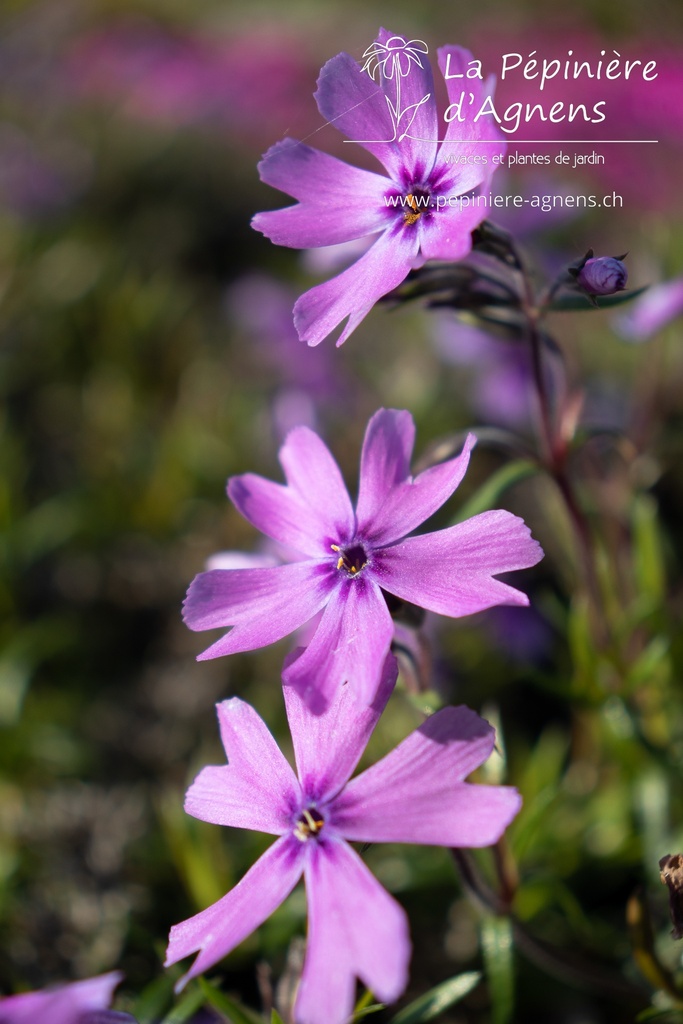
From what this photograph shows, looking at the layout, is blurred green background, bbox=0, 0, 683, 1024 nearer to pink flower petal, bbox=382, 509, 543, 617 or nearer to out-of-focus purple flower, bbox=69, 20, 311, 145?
pink flower petal, bbox=382, 509, 543, 617

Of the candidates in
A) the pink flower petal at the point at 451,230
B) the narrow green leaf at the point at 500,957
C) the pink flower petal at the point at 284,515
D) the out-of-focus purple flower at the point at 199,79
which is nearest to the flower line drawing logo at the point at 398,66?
the pink flower petal at the point at 451,230

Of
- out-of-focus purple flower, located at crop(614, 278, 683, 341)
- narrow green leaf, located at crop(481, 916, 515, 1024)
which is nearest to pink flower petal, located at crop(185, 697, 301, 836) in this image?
narrow green leaf, located at crop(481, 916, 515, 1024)

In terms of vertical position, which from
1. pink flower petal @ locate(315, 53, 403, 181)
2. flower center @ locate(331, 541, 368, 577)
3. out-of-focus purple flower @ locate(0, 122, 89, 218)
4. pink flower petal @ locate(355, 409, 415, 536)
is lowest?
flower center @ locate(331, 541, 368, 577)

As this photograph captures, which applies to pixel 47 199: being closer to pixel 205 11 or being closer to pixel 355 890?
pixel 355 890

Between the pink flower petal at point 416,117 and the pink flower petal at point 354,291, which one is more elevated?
the pink flower petal at point 416,117

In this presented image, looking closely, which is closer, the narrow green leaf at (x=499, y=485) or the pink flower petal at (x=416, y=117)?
the pink flower petal at (x=416, y=117)

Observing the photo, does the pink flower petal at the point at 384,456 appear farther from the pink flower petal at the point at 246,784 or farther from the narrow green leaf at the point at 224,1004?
the narrow green leaf at the point at 224,1004
